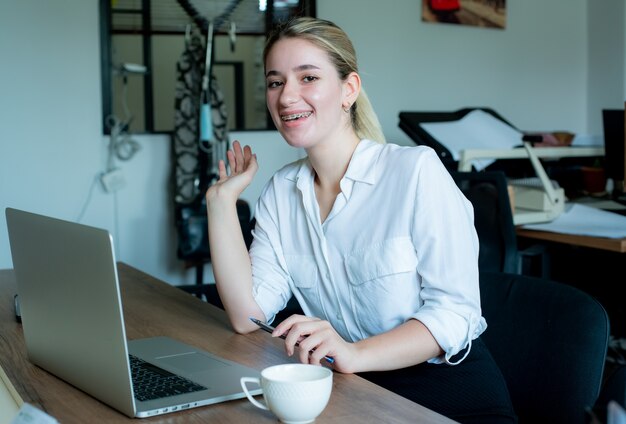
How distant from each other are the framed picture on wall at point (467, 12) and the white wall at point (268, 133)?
46 mm

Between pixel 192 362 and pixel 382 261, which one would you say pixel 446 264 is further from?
pixel 192 362

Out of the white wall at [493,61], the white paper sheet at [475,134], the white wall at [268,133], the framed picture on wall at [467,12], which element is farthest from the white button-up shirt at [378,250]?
the framed picture on wall at [467,12]

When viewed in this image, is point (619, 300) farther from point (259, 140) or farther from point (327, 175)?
point (327, 175)

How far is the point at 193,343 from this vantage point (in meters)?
1.41

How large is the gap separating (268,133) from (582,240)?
2.00m

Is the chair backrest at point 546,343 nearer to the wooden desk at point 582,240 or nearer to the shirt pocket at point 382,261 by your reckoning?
the shirt pocket at point 382,261

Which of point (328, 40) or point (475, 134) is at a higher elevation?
point (328, 40)

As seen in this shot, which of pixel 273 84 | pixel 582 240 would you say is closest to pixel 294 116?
pixel 273 84

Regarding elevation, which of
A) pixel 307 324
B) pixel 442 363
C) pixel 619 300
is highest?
pixel 307 324

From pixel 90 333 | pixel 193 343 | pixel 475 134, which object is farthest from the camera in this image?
pixel 475 134

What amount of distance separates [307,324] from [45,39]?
2991mm

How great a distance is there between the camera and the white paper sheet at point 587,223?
107 inches

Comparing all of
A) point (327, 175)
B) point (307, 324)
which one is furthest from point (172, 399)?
point (327, 175)

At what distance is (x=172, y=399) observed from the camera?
1079 mm
